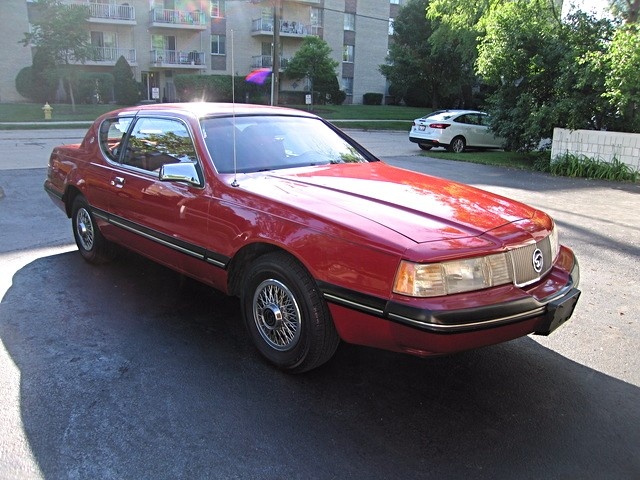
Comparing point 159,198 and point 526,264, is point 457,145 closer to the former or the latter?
point 159,198

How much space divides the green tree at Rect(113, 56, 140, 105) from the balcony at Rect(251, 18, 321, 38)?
36.9ft

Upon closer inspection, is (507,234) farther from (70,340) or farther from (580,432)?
(70,340)

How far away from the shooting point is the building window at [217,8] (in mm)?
42688

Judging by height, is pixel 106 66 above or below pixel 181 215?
above

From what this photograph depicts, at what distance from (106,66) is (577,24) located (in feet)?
Answer: 115

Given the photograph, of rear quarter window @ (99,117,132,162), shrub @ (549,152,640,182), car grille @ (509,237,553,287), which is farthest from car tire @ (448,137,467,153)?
car grille @ (509,237,553,287)

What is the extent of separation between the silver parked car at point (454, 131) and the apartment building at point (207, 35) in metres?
20.9

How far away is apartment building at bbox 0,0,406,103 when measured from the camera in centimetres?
3788

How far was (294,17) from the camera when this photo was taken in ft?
152

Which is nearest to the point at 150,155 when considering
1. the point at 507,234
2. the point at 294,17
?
the point at 507,234

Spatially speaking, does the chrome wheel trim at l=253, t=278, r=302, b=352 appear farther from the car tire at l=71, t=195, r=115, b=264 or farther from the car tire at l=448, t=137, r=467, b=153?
the car tire at l=448, t=137, r=467, b=153

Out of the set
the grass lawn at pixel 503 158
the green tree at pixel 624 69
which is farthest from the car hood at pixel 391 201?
the grass lawn at pixel 503 158

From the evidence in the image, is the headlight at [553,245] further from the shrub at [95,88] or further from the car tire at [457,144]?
the shrub at [95,88]

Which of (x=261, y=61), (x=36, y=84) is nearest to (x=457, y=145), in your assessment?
(x=36, y=84)
